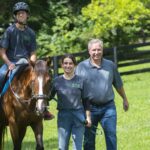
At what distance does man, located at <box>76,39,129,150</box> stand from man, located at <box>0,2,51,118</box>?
1273 millimetres

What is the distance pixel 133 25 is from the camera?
36438 millimetres

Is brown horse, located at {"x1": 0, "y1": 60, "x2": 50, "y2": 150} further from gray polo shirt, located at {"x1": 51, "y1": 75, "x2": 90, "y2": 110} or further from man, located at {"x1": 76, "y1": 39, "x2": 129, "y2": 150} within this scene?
man, located at {"x1": 76, "y1": 39, "x2": 129, "y2": 150}

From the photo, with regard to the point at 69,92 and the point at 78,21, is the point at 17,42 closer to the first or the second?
the point at 69,92

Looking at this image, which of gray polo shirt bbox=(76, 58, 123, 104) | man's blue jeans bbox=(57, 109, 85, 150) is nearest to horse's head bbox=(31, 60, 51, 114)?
man's blue jeans bbox=(57, 109, 85, 150)

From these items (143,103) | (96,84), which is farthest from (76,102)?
(143,103)

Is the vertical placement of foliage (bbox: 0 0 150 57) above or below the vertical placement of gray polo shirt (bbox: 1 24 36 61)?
above

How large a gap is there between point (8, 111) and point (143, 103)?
8518 millimetres

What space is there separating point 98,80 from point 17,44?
1.72 metres

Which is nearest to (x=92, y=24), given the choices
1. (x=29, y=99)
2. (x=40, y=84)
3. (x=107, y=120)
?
(x=29, y=99)

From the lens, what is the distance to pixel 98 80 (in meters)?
8.12

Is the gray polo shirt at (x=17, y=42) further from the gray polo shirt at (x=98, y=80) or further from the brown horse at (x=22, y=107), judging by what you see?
the gray polo shirt at (x=98, y=80)

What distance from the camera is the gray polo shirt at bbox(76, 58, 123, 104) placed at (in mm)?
8094

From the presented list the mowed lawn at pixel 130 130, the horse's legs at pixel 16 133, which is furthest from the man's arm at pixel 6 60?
the mowed lawn at pixel 130 130

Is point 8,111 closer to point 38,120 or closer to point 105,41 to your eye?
point 38,120
